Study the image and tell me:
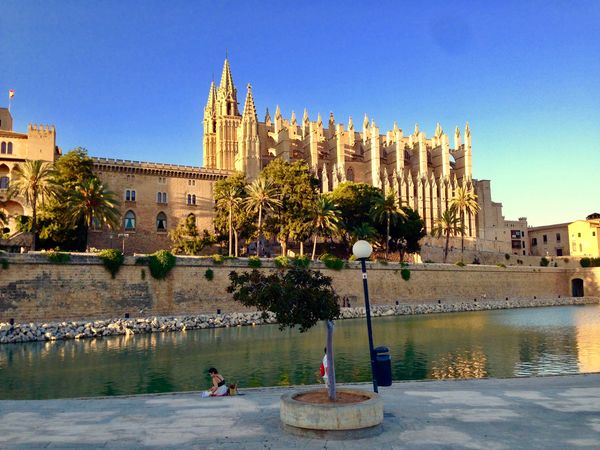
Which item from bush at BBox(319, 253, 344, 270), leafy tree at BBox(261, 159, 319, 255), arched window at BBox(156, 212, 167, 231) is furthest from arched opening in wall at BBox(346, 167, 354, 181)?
bush at BBox(319, 253, 344, 270)

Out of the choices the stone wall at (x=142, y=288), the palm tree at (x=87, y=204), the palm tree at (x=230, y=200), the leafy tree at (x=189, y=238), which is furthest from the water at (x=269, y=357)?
the leafy tree at (x=189, y=238)

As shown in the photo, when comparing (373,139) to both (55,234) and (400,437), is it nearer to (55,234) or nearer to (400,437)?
(55,234)

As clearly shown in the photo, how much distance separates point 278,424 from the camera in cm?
795

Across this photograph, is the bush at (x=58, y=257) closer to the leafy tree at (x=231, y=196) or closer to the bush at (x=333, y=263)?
the leafy tree at (x=231, y=196)

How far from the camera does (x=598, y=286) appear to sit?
60531 millimetres

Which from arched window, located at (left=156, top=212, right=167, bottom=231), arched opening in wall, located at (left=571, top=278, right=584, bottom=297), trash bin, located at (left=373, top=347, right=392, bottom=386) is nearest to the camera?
trash bin, located at (left=373, top=347, right=392, bottom=386)

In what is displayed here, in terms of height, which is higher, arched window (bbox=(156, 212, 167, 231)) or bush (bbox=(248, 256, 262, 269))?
arched window (bbox=(156, 212, 167, 231))

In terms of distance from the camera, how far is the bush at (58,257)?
30203 mm

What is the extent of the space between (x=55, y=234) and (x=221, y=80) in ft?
142

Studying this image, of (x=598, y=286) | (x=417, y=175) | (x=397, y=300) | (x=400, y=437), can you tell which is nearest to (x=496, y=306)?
(x=397, y=300)

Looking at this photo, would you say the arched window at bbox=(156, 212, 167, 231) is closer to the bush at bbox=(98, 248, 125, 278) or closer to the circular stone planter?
the bush at bbox=(98, 248, 125, 278)

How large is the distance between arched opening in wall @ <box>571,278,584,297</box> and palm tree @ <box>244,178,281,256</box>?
37.4 meters

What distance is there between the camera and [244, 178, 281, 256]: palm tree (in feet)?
154

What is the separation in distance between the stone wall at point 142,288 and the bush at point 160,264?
A: 1.09ft
